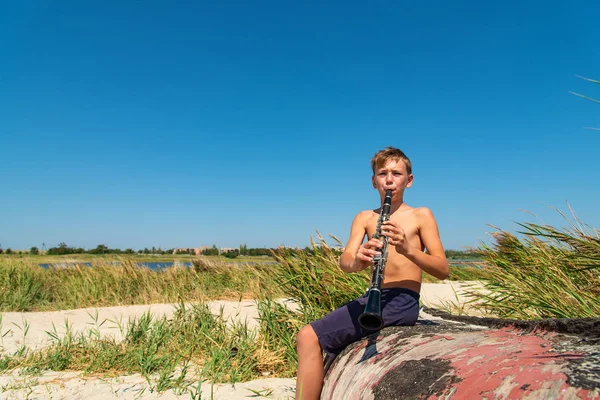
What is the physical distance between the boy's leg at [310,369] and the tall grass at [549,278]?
84.9 inches

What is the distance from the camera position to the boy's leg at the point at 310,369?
8.05 feet

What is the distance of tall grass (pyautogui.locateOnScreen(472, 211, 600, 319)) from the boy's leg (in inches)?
84.9

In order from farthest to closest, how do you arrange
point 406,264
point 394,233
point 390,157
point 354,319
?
point 390,157 < point 406,264 < point 354,319 < point 394,233

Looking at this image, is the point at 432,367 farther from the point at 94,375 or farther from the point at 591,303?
the point at 94,375

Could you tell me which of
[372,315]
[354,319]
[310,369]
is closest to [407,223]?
[354,319]

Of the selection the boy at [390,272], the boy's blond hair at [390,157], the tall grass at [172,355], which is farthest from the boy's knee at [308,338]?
the tall grass at [172,355]

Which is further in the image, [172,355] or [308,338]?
[172,355]

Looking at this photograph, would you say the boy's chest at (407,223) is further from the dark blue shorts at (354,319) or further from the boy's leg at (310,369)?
the boy's leg at (310,369)

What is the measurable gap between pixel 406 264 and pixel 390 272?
11cm

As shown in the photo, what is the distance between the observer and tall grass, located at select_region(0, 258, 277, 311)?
32.0ft

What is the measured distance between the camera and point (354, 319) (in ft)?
8.05

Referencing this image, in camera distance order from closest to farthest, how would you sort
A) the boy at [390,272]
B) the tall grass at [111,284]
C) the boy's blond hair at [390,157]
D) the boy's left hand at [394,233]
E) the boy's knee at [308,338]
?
the boy's left hand at [394,233] < the boy at [390,272] < the boy's knee at [308,338] < the boy's blond hair at [390,157] < the tall grass at [111,284]

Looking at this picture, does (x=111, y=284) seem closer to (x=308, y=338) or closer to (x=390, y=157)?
(x=308, y=338)

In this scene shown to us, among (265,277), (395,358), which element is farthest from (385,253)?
(265,277)
